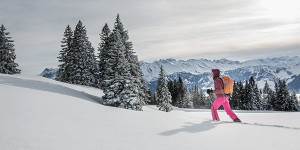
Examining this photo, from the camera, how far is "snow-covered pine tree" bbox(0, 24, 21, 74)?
3151 cm

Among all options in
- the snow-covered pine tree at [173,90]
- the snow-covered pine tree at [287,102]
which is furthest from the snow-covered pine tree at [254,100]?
the snow-covered pine tree at [173,90]

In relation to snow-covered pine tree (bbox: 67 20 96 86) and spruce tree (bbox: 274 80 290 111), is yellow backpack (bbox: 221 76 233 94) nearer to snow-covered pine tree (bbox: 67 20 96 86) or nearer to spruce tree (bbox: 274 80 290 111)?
snow-covered pine tree (bbox: 67 20 96 86)

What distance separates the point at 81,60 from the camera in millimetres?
39156

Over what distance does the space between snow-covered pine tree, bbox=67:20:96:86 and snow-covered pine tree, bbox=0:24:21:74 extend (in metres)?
8.55

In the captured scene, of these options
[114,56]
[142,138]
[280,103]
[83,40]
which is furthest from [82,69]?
[280,103]

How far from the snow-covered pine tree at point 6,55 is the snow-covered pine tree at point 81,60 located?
28.1 feet

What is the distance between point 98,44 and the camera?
40.6 metres

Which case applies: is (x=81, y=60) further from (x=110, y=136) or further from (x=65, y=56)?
(x=110, y=136)

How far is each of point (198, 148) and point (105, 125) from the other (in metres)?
3.00

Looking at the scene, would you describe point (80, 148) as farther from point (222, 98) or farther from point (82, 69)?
point (82, 69)

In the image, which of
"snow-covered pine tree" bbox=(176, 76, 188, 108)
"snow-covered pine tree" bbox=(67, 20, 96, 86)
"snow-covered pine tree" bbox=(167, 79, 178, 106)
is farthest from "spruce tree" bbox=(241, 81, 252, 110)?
"snow-covered pine tree" bbox=(67, 20, 96, 86)

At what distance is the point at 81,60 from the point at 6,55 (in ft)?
36.3

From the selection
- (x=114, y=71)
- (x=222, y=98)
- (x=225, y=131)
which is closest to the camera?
(x=225, y=131)

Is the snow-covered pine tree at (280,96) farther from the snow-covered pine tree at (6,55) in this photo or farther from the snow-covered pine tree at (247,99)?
the snow-covered pine tree at (6,55)
